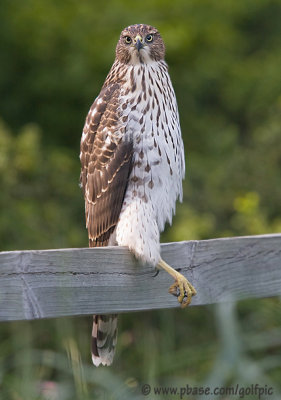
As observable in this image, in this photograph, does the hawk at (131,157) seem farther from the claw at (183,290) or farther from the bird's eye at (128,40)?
the claw at (183,290)

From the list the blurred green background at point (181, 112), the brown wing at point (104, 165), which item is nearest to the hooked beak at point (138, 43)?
the brown wing at point (104, 165)

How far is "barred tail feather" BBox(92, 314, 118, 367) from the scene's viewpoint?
11.8ft

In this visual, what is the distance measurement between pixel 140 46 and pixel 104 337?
1400mm

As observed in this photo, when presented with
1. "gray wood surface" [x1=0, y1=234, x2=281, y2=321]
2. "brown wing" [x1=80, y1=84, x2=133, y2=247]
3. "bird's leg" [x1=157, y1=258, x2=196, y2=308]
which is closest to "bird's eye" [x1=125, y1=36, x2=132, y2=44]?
"brown wing" [x1=80, y1=84, x2=133, y2=247]

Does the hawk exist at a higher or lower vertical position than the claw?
higher

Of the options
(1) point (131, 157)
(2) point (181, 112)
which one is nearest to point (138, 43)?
(1) point (131, 157)

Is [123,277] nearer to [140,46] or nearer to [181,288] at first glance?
[181,288]

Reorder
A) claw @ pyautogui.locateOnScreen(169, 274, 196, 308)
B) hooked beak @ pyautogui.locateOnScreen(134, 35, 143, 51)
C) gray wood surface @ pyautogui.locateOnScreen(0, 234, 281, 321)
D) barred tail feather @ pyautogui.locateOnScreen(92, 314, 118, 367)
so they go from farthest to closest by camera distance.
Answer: hooked beak @ pyautogui.locateOnScreen(134, 35, 143, 51), barred tail feather @ pyautogui.locateOnScreen(92, 314, 118, 367), claw @ pyautogui.locateOnScreen(169, 274, 196, 308), gray wood surface @ pyautogui.locateOnScreen(0, 234, 281, 321)

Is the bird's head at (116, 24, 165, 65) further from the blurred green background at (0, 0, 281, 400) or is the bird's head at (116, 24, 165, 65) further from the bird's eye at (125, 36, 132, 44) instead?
the blurred green background at (0, 0, 281, 400)

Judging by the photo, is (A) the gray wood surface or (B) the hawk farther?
(B) the hawk

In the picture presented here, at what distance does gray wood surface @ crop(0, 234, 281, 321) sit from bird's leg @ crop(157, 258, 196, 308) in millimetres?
32

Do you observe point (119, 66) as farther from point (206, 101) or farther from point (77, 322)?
point (206, 101)

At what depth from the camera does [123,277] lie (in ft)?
10.4

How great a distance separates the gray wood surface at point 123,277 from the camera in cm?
279
